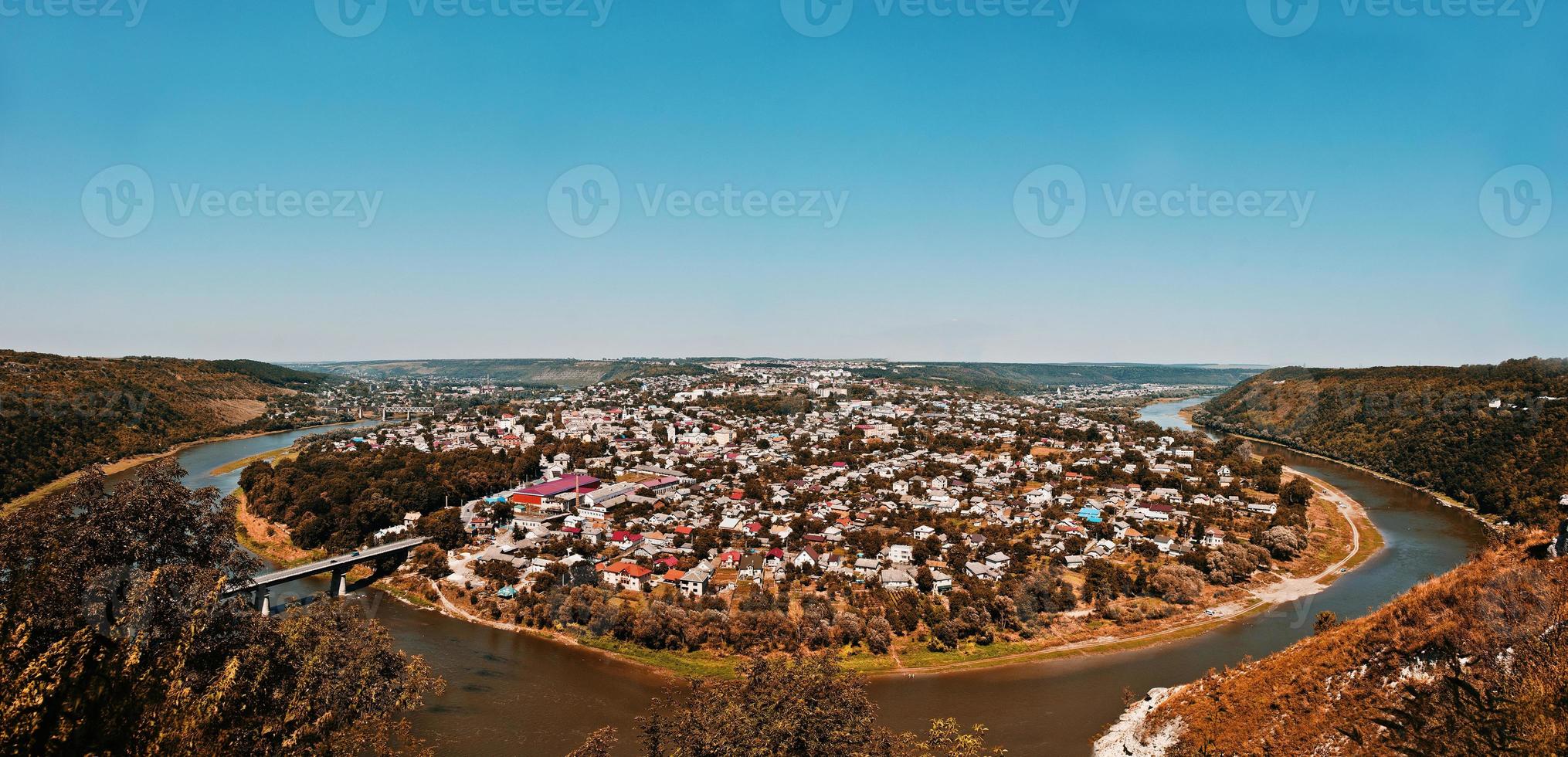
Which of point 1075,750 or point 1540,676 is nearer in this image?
point 1540,676

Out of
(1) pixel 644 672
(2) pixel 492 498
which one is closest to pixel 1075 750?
(1) pixel 644 672

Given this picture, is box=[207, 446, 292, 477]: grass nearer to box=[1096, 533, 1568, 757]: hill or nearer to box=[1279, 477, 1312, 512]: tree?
box=[1096, 533, 1568, 757]: hill

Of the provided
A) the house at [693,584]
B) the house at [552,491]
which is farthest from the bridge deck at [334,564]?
the house at [693,584]

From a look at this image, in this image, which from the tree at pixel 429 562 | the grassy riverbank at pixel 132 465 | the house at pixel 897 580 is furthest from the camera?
the grassy riverbank at pixel 132 465

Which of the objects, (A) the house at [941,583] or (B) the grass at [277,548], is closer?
(A) the house at [941,583]

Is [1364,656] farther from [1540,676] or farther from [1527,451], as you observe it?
[1527,451]

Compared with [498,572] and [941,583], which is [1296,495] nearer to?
[941,583]

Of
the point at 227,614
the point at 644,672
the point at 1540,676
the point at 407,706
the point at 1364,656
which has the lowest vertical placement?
the point at 644,672

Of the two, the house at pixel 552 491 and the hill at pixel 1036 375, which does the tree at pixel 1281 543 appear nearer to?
the house at pixel 552 491
